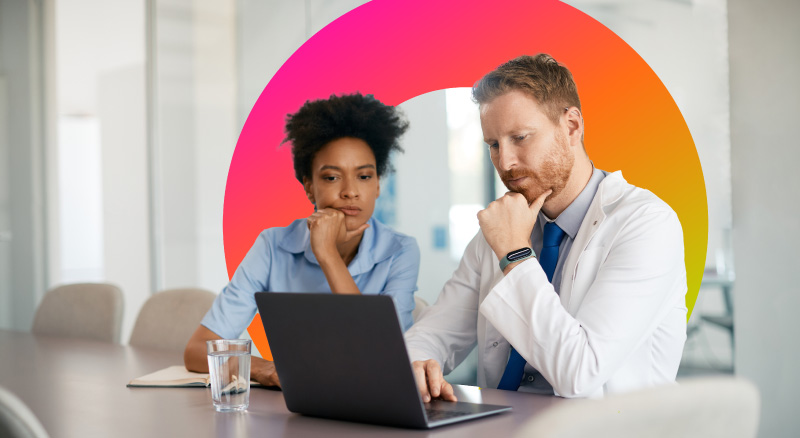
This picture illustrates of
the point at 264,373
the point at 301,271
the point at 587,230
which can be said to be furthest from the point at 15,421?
the point at 301,271

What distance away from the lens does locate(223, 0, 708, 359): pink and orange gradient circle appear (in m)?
2.41

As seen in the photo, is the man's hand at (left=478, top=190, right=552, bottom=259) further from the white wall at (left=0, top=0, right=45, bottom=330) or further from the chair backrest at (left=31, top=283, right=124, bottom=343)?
the white wall at (left=0, top=0, right=45, bottom=330)

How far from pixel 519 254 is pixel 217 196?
2.95 metres

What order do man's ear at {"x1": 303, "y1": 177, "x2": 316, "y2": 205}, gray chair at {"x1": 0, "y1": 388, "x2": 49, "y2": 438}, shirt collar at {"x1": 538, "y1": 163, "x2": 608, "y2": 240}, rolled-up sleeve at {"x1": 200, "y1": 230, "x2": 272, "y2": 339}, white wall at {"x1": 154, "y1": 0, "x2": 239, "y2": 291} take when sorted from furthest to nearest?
white wall at {"x1": 154, "y1": 0, "x2": 239, "y2": 291}, man's ear at {"x1": 303, "y1": 177, "x2": 316, "y2": 205}, rolled-up sleeve at {"x1": 200, "y1": 230, "x2": 272, "y2": 339}, shirt collar at {"x1": 538, "y1": 163, "x2": 608, "y2": 240}, gray chair at {"x1": 0, "y1": 388, "x2": 49, "y2": 438}

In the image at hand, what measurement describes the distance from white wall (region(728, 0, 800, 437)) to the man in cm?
74

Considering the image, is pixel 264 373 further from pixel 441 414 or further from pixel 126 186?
pixel 126 186

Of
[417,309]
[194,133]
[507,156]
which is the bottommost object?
[417,309]

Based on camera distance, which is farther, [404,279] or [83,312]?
[83,312]

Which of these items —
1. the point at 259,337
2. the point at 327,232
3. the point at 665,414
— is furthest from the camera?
the point at 259,337

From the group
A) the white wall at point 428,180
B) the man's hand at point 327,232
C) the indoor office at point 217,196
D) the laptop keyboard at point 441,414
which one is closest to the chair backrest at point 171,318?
the indoor office at point 217,196

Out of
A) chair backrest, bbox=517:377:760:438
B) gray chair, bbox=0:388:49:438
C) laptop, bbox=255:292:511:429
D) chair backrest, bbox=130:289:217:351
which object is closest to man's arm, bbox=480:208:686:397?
laptop, bbox=255:292:511:429

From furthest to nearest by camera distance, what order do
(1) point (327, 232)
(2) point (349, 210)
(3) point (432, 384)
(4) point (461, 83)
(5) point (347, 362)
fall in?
(4) point (461, 83)
(2) point (349, 210)
(1) point (327, 232)
(3) point (432, 384)
(5) point (347, 362)

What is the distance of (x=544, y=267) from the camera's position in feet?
5.90

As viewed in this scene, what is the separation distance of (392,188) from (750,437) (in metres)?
2.50
